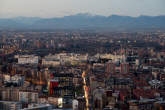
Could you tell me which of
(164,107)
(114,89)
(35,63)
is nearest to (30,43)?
(35,63)

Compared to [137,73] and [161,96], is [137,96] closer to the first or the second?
[161,96]

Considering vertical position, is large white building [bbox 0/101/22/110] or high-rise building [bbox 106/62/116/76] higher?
large white building [bbox 0/101/22/110]

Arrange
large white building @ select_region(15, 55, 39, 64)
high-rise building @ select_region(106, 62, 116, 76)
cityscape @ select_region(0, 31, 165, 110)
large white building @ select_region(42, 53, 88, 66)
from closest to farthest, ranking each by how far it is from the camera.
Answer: cityscape @ select_region(0, 31, 165, 110) < high-rise building @ select_region(106, 62, 116, 76) < large white building @ select_region(42, 53, 88, 66) < large white building @ select_region(15, 55, 39, 64)

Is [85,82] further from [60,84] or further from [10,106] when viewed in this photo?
[10,106]

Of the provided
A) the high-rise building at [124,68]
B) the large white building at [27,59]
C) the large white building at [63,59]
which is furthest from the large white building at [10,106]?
the large white building at [27,59]

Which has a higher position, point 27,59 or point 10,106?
point 10,106

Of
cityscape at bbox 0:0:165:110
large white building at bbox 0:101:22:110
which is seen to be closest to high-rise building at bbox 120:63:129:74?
cityscape at bbox 0:0:165:110

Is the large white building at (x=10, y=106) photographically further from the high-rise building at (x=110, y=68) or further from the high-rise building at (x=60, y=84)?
the high-rise building at (x=110, y=68)

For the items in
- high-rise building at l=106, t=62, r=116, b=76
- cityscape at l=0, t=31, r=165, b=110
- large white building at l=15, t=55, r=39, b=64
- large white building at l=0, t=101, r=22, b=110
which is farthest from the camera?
large white building at l=15, t=55, r=39, b=64

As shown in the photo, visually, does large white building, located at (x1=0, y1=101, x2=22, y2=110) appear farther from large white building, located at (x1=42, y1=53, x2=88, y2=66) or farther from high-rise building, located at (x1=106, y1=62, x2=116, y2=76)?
large white building, located at (x1=42, y1=53, x2=88, y2=66)

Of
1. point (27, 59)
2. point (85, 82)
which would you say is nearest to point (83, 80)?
point (85, 82)

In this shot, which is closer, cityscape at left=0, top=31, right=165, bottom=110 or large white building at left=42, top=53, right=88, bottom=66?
cityscape at left=0, top=31, right=165, bottom=110

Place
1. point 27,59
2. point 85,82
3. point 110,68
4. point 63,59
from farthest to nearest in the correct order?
point 63,59
point 27,59
point 110,68
point 85,82
